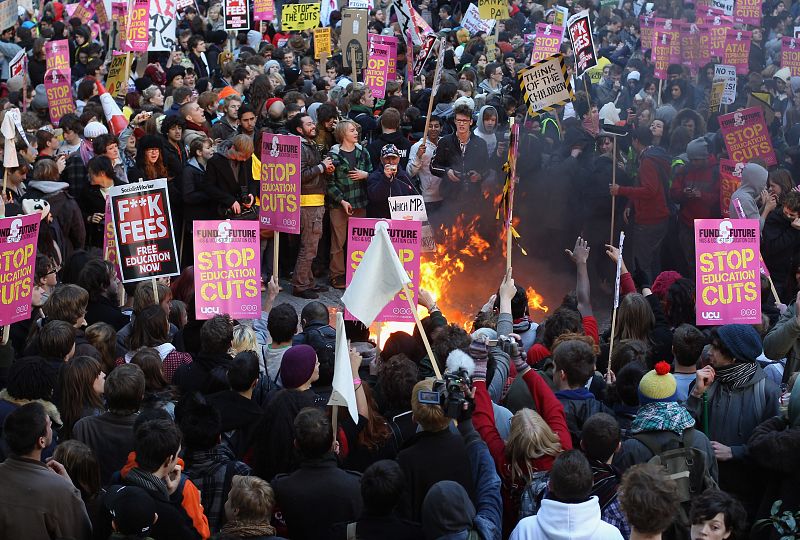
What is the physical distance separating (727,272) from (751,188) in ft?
10.7

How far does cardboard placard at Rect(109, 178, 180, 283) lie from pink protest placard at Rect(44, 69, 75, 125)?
6892 mm

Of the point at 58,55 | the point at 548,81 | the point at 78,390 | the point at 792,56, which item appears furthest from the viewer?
the point at 792,56

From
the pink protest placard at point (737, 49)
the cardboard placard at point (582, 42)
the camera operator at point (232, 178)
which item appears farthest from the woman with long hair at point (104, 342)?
the pink protest placard at point (737, 49)

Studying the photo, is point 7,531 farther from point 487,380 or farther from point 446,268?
point 446,268

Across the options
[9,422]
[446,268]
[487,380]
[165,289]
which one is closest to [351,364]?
[487,380]

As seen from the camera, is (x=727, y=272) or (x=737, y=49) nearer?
(x=727, y=272)

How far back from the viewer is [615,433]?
18.0ft

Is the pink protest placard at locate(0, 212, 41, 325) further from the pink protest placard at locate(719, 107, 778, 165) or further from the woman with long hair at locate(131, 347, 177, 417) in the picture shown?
the pink protest placard at locate(719, 107, 778, 165)

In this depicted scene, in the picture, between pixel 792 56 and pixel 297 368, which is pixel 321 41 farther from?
pixel 297 368

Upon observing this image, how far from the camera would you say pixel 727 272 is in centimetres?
Result: 818

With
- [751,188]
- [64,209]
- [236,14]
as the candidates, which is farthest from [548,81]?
[236,14]

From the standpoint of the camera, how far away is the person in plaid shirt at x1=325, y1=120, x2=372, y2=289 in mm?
12508

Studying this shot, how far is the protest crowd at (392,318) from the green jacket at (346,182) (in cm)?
4

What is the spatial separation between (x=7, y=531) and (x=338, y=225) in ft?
26.4
